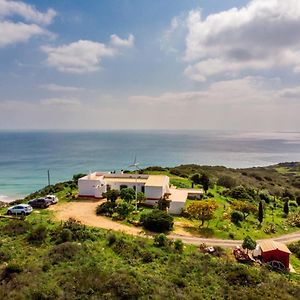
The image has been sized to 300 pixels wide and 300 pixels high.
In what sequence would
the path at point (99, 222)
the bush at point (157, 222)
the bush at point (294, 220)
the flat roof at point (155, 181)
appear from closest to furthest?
the path at point (99, 222) → the bush at point (157, 222) → the bush at point (294, 220) → the flat roof at point (155, 181)

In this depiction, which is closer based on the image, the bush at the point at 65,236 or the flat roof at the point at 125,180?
the bush at the point at 65,236

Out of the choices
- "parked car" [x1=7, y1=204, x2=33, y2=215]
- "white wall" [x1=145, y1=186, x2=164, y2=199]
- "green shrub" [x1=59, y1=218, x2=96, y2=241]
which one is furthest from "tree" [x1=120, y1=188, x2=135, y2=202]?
"parked car" [x1=7, y1=204, x2=33, y2=215]

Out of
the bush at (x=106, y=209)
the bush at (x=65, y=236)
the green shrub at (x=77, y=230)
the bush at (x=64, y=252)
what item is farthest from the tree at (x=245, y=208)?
the bush at (x=64, y=252)

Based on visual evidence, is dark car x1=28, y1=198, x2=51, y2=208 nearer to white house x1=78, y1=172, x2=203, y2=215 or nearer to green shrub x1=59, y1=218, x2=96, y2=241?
white house x1=78, y1=172, x2=203, y2=215

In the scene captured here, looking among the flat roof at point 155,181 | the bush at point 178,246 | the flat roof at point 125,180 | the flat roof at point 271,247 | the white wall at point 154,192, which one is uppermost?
the flat roof at point 155,181

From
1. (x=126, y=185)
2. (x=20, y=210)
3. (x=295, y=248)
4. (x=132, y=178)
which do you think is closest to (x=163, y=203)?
(x=126, y=185)

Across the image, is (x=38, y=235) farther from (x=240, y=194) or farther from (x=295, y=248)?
(x=240, y=194)

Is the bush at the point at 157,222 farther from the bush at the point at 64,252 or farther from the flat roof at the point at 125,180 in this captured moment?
the flat roof at the point at 125,180
